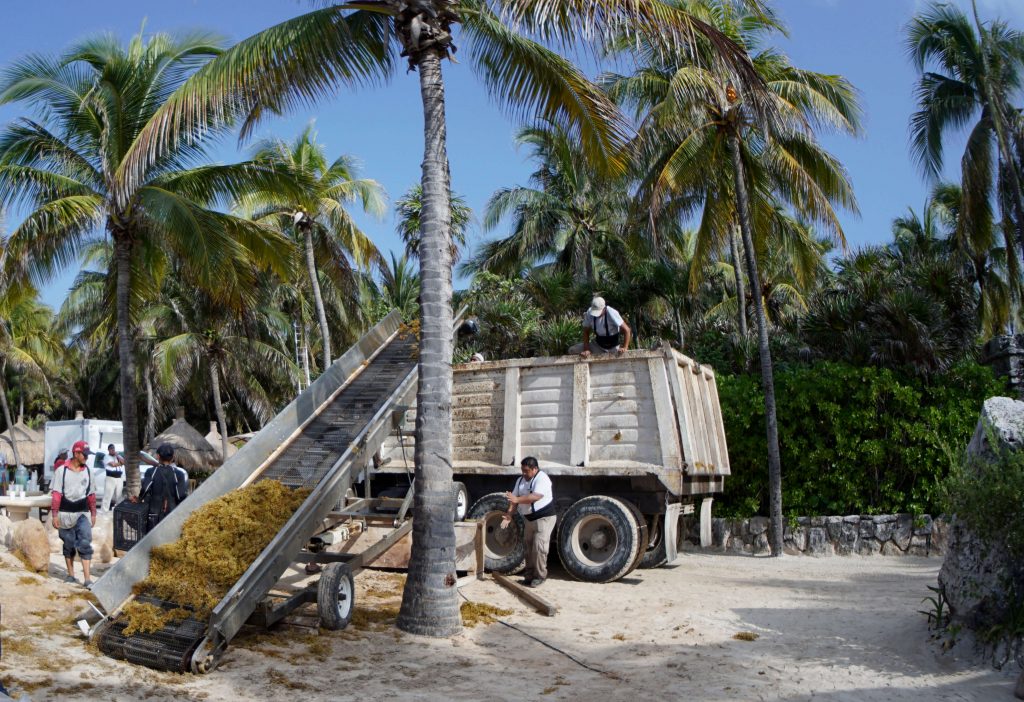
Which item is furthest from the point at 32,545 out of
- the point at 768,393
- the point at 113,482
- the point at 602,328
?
the point at 768,393

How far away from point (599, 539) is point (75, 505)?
646 centimetres

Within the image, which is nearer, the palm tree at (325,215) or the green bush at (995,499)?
the green bush at (995,499)

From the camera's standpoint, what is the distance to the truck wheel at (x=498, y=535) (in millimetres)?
11250

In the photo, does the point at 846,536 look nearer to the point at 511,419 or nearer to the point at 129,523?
the point at 511,419

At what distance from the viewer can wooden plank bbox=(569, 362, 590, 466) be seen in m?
11.5

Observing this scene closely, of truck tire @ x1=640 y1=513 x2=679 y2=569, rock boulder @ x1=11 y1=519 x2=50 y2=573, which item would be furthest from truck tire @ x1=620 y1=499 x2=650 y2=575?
rock boulder @ x1=11 y1=519 x2=50 y2=573

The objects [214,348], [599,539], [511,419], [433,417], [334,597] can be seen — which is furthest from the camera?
[214,348]

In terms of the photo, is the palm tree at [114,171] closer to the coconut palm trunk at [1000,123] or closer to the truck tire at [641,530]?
the truck tire at [641,530]

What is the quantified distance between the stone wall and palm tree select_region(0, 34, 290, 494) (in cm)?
973

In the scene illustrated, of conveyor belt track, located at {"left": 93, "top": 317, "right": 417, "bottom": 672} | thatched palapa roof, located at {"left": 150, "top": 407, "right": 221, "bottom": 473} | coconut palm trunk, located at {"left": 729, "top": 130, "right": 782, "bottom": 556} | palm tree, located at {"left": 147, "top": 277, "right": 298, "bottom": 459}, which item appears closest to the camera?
conveyor belt track, located at {"left": 93, "top": 317, "right": 417, "bottom": 672}

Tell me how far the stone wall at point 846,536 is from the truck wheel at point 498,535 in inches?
171

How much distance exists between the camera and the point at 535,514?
418 inches

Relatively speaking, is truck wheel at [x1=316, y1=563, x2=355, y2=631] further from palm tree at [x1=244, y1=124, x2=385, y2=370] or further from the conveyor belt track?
palm tree at [x1=244, y1=124, x2=385, y2=370]

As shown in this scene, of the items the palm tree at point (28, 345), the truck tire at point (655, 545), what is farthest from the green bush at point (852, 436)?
the palm tree at point (28, 345)
